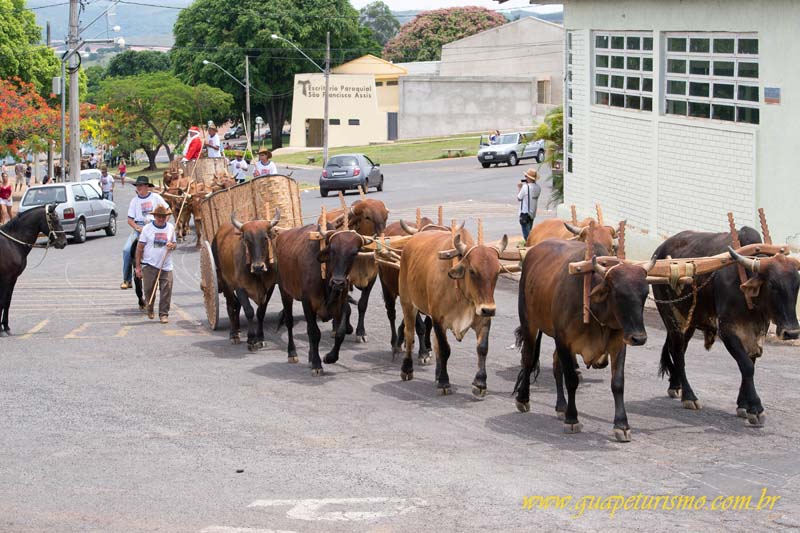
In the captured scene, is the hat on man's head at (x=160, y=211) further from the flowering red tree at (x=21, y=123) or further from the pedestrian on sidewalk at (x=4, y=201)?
the flowering red tree at (x=21, y=123)

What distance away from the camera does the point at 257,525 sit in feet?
28.6

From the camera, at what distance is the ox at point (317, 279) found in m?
14.5

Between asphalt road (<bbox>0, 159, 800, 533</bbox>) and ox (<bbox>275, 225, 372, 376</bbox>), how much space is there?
1.40 feet

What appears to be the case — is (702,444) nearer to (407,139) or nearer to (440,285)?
(440,285)

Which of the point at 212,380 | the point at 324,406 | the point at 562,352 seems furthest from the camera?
the point at 212,380

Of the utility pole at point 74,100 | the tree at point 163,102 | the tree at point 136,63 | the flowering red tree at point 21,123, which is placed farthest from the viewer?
the tree at point 136,63

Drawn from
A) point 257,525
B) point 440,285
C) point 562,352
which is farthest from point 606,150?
point 257,525

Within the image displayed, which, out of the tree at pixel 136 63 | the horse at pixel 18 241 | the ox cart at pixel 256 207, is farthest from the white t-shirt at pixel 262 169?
the tree at pixel 136 63

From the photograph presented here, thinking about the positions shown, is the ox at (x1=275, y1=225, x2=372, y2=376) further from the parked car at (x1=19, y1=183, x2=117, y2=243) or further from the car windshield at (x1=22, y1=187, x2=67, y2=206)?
the car windshield at (x1=22, y1=187, x2=67, y2=206)

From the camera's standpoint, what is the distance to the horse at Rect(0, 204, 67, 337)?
18.0 m

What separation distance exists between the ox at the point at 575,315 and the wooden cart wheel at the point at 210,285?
6.38m

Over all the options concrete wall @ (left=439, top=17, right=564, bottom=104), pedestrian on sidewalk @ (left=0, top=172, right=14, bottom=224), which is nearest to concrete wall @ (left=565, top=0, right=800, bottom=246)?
pedestrian on sidewalk @ (left=0, top=172, right=14, bottom=224)

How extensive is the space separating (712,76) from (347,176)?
25508 mm

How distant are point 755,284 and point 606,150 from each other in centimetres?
1231
